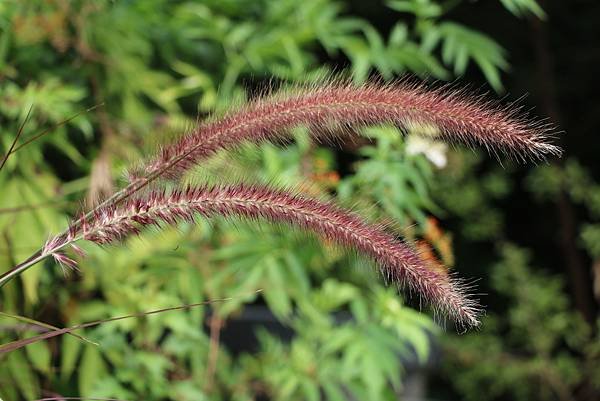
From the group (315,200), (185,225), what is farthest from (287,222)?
(185,225)

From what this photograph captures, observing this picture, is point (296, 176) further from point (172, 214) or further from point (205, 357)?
point (172, 214)

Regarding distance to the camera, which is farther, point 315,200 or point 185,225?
point 185,225

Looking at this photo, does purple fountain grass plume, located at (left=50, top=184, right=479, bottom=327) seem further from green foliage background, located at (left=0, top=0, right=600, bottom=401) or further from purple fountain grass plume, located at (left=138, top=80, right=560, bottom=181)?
green foliage background, located at (left=0, top=0, right=600, bottom=401)

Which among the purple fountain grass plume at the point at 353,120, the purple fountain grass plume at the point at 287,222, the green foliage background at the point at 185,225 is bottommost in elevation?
the green foliage background at the point at 185,225

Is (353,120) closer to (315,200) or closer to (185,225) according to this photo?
(315,200)

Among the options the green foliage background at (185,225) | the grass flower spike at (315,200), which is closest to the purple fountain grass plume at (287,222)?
the grass flower spike at (315,200)

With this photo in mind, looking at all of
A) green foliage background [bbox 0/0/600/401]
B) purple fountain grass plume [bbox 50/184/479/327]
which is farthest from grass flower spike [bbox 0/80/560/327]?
green foliage background [bbox 0/0/600/401]

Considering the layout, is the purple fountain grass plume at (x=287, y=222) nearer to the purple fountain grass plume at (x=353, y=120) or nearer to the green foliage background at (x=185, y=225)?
the purple fountain grass plume at (x=353, y=120)
